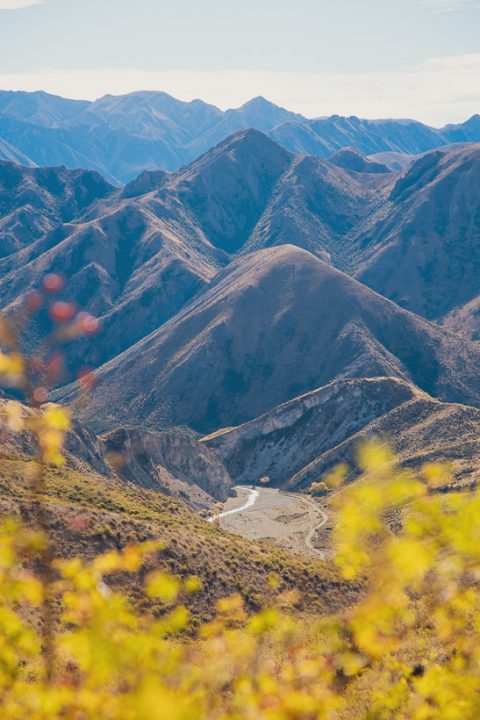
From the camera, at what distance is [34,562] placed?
3681 cm

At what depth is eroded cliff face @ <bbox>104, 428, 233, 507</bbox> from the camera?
78375mm

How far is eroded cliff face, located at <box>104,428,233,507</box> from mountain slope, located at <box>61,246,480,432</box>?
105 feet

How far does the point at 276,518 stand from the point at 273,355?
205 ft

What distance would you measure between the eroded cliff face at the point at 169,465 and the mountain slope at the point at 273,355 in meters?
32.1

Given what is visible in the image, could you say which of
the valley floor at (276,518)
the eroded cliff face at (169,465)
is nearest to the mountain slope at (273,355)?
the eroded cliff face at (169,465)

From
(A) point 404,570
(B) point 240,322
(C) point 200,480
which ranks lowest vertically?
(C) point 200,480

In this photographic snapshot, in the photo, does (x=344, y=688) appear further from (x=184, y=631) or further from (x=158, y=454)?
(x=158, y=454)

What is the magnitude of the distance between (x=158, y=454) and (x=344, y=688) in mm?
64448

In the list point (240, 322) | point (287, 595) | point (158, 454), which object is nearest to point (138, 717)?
point (287, 595)

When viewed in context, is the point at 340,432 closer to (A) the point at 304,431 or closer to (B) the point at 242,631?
(A) the point at 304,431

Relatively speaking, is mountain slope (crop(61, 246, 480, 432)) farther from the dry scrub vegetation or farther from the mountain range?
the dry scrub vegetation

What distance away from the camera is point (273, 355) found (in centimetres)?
13800

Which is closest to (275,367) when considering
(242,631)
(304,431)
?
(304,431)

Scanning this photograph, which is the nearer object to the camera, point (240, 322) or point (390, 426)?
point (390, 426)
